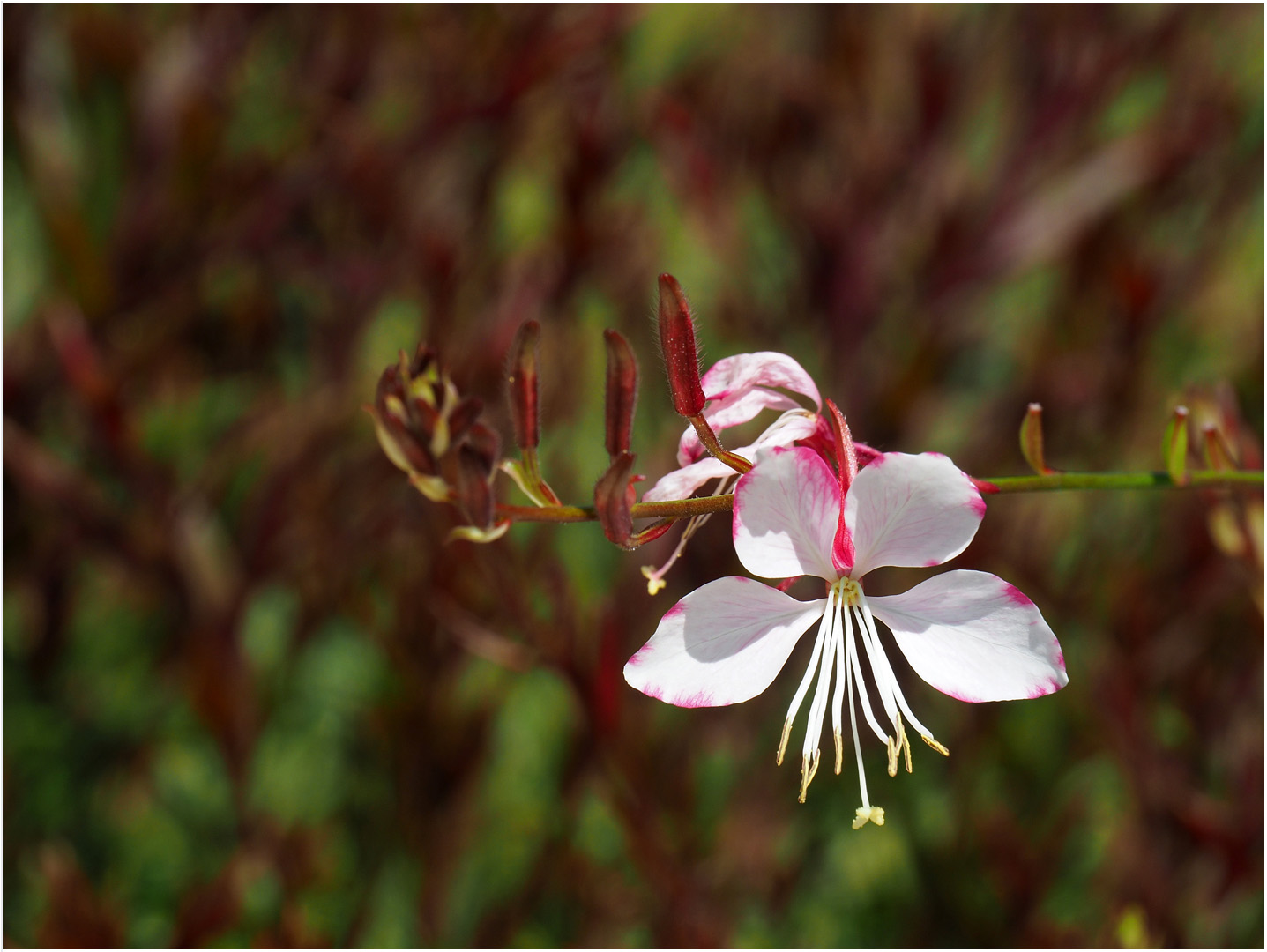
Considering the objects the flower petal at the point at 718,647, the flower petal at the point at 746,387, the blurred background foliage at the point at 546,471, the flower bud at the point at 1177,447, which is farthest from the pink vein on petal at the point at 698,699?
the blurred background foliage at the point at 546,471

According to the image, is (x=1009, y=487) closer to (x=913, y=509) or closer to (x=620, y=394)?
(x=913, y=509)

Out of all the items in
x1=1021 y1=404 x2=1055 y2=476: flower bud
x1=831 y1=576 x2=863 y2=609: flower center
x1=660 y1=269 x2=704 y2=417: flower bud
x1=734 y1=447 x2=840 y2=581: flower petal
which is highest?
x1=660 y1=269 x2=704 y2=417: flower bud

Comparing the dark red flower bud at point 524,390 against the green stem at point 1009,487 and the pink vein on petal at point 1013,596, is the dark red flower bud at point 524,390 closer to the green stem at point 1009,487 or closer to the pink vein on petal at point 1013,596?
the green stem at point 1009,487

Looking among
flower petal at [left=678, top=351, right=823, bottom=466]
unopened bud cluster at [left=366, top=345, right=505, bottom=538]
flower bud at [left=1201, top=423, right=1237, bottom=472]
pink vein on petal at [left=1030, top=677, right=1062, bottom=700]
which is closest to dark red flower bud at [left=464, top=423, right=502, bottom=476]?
unopened bud cluster at [left=366, top=345, right=505, bottom=538]

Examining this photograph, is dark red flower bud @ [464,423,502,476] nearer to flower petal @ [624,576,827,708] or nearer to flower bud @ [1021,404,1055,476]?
flower petal @ [624,576,827,708]

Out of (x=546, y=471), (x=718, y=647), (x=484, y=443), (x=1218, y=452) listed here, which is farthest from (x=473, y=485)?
(x=546, y=471)

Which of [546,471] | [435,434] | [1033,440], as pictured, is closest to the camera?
[435,434]

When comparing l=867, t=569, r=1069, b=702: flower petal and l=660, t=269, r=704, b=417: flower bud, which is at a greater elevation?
l=660, t=269, r=704, b=417: flower bud
